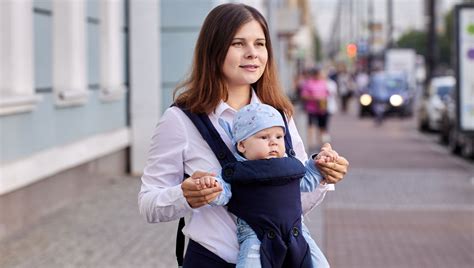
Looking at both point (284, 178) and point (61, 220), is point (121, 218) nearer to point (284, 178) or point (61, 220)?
point (61, 220)

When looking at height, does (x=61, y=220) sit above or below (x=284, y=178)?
below

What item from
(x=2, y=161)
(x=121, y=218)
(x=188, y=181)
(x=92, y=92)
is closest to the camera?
(x=188, y=181)

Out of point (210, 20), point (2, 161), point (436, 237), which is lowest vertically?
point (436, 237)

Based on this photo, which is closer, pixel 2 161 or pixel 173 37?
pixel 2 161

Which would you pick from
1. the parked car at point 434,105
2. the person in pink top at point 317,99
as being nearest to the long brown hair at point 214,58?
the person in pink top at point 317,99

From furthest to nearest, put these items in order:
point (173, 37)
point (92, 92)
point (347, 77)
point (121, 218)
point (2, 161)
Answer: point (347, 77), point (173, 37), point (92, 92), point (121, 218), point (2, 161)

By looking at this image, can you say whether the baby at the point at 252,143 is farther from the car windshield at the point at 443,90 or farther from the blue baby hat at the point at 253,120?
the car windshield at the point at 443,90

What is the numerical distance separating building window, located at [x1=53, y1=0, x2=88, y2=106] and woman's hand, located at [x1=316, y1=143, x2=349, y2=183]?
7.63m

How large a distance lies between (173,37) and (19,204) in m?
5.79

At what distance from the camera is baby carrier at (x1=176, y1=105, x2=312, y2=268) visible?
3.35 metres

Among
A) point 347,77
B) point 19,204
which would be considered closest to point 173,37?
point 19,204

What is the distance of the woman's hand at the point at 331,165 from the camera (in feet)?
11.6

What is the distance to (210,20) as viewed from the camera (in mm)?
3629

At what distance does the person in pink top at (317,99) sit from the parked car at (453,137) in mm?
2418
